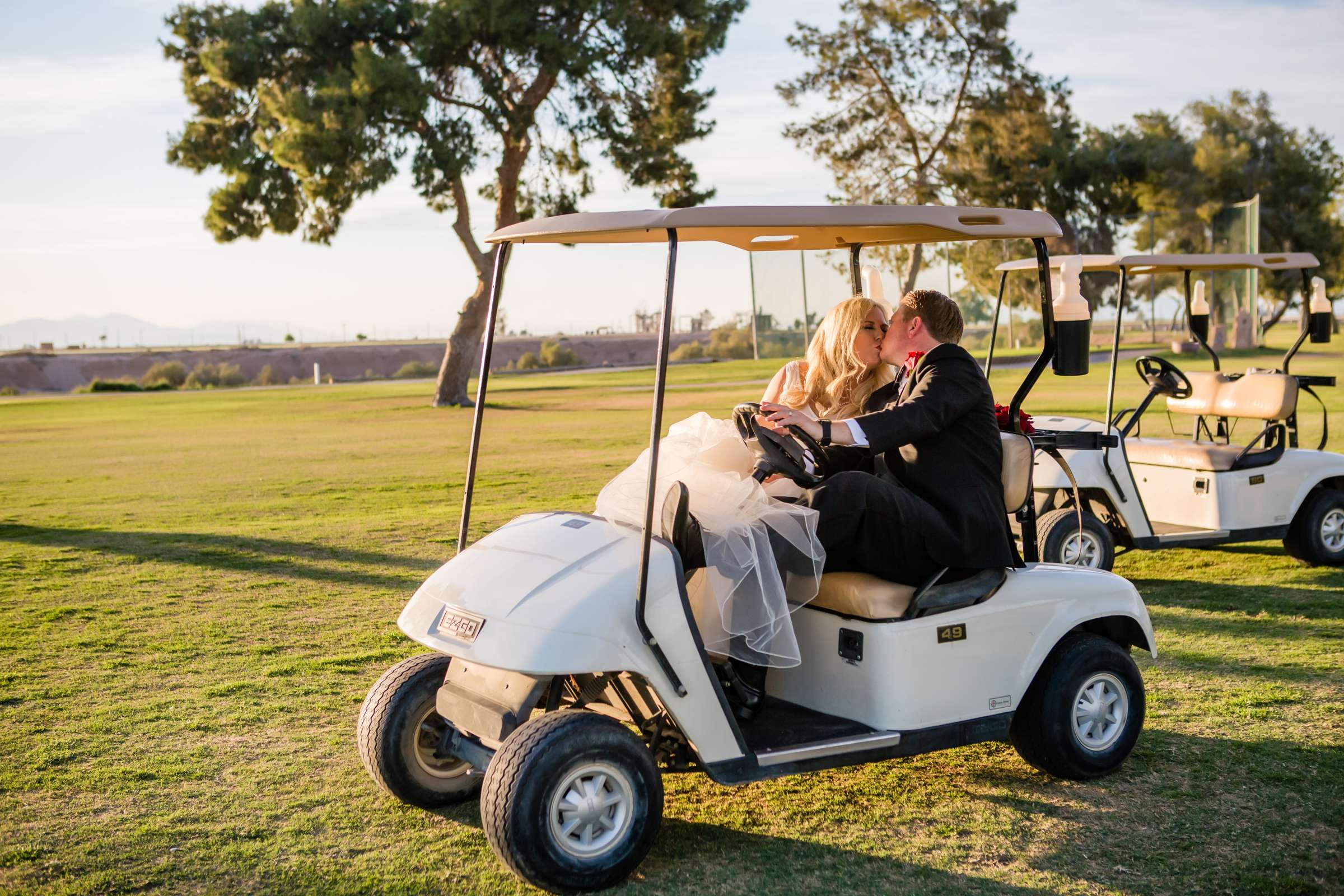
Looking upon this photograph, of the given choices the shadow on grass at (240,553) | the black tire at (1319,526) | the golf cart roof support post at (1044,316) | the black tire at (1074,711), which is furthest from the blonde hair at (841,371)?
the black tire at (1319,526)

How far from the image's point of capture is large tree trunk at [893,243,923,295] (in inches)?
1204

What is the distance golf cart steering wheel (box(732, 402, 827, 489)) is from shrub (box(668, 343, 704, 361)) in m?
38.2

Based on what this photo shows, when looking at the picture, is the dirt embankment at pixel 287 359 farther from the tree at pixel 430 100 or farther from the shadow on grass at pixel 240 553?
the shadow on grass at pixel 240 553

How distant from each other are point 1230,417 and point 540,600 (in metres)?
6.34

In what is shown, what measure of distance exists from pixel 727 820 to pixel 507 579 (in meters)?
1.02

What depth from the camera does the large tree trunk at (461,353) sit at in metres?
25.8

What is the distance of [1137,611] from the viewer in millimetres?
4195

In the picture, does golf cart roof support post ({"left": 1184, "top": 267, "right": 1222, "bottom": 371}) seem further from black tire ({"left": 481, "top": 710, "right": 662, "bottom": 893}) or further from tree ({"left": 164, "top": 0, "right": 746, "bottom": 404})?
tree ({"left": 164, "top": 0, "right": 746, "bottom": 404})

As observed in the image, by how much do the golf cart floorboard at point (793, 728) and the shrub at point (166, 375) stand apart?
125 feet

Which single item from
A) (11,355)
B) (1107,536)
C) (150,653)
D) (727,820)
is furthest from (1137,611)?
(11,355)

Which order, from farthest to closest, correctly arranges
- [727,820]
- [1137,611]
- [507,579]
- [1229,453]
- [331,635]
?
[1229,453] → [331,635] → [1137,611] → [727,820] → [507,579]

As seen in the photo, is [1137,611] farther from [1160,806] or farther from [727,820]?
[727,820]

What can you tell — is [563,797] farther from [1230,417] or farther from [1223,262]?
[1230,417]

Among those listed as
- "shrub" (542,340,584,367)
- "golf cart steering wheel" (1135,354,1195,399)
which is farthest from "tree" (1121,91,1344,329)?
"golf cart steering wheel" (1135,354,1195,399)
